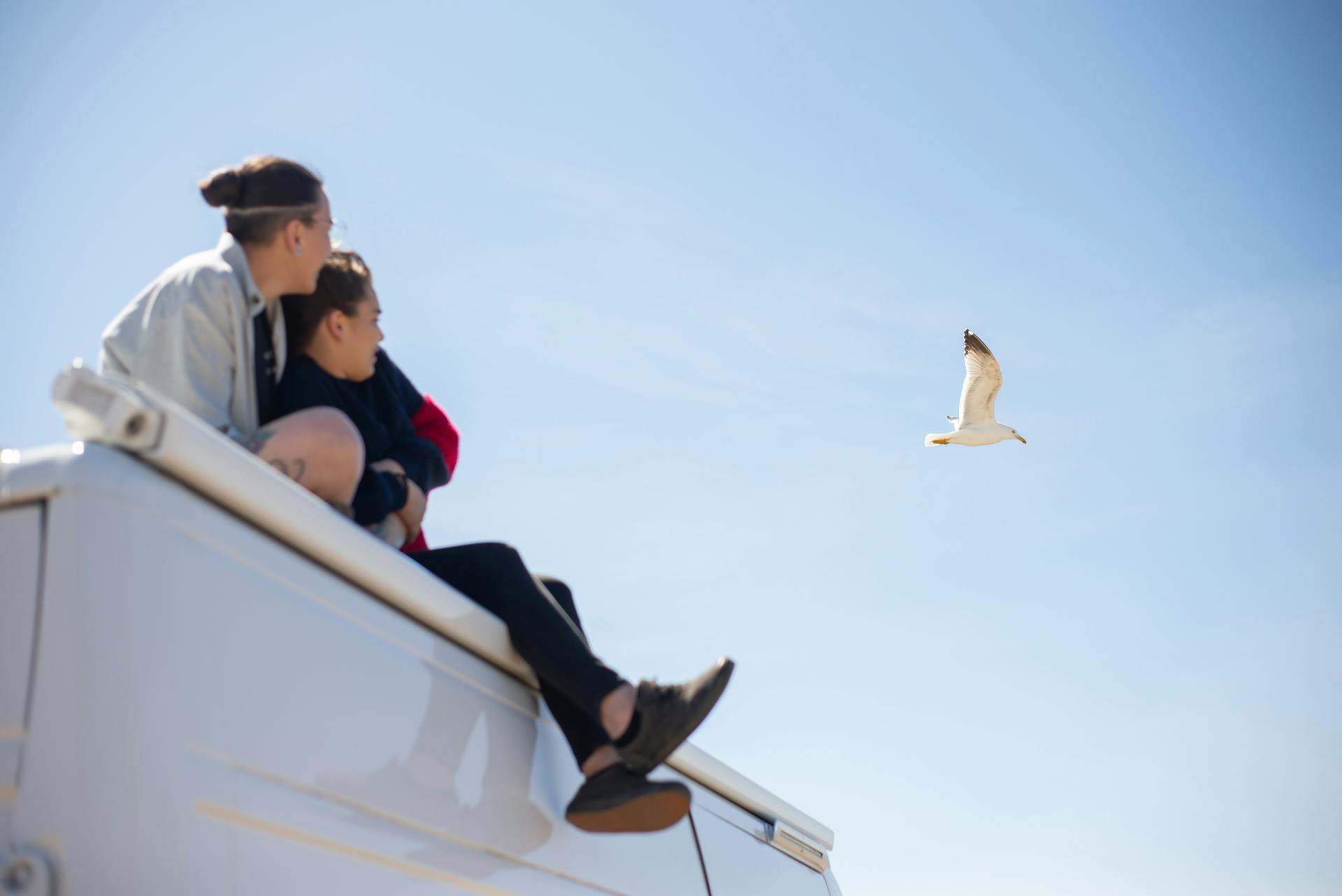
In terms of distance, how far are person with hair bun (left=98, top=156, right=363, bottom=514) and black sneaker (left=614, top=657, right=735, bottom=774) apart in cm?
68

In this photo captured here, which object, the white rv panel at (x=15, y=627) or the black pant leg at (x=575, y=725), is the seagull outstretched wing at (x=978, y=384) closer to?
the black pant leg at (x=575, y=725)

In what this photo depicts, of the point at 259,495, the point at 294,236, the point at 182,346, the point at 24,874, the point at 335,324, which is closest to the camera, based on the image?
the point at 24,874

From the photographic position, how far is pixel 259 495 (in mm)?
1477

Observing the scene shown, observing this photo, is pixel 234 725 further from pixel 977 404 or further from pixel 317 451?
pixel 977 404

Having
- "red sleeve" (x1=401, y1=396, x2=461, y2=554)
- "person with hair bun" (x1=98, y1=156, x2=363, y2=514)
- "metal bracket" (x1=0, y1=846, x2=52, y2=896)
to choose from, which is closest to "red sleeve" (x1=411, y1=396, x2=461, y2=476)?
"red sleeve" (x1=401, y1=396, x2=461, y2=554)

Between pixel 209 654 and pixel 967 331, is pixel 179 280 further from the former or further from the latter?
pixel 967 331

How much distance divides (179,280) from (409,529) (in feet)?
2.43

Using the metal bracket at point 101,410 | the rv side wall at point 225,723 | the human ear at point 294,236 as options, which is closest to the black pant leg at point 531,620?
the rv side wall at point 225,723

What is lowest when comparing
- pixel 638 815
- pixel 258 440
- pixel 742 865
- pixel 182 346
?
pixel 742 865

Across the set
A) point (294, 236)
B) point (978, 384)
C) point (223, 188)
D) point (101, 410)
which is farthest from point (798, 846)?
point (978, 384)

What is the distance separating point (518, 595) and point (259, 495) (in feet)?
2.60

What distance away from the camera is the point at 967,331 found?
Answer: 14.7m

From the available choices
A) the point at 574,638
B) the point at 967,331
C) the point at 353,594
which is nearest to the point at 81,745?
the point at 353,594

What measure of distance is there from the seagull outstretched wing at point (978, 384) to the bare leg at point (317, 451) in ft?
43.6
